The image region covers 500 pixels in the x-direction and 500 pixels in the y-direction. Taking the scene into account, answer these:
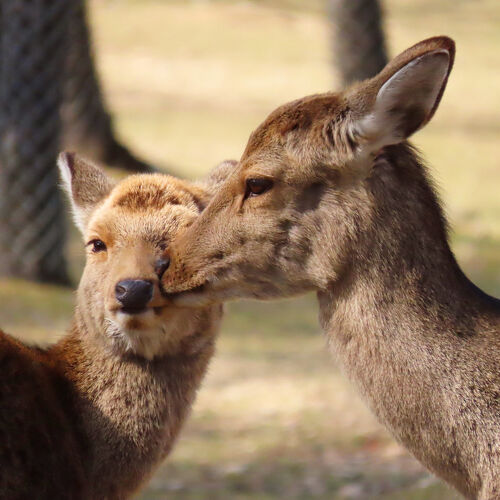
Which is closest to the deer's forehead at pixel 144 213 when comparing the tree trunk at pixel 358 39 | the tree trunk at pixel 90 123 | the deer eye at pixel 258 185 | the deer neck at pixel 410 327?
the deer eye at pixel 258 185

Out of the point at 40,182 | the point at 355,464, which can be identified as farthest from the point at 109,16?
the point at 355,464

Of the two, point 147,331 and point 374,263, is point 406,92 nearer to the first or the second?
point 374,263

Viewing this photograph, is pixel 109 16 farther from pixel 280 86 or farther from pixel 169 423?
pixel 169 423

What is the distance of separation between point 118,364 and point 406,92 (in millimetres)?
1926

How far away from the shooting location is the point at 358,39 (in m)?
13.6

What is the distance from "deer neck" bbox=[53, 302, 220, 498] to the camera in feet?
16.9

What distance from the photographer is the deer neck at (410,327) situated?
14.7ft

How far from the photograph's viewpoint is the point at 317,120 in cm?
462

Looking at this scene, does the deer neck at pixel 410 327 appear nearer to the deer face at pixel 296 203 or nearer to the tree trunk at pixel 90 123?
the deer face at pixel 296 203

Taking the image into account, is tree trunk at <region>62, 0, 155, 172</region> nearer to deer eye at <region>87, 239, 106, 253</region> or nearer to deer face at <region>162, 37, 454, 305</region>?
deer eye at <region>87, 239, 106, 253</region>

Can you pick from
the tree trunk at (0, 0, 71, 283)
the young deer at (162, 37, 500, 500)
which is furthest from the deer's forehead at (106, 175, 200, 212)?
the tree trunk at (0, 0, 71, 283)

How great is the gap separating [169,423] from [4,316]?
578 cm

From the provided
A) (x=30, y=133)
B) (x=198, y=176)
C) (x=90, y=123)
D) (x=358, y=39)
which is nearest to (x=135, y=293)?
(x=30, y=133)

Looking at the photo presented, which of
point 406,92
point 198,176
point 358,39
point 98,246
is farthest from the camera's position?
point 198,176
